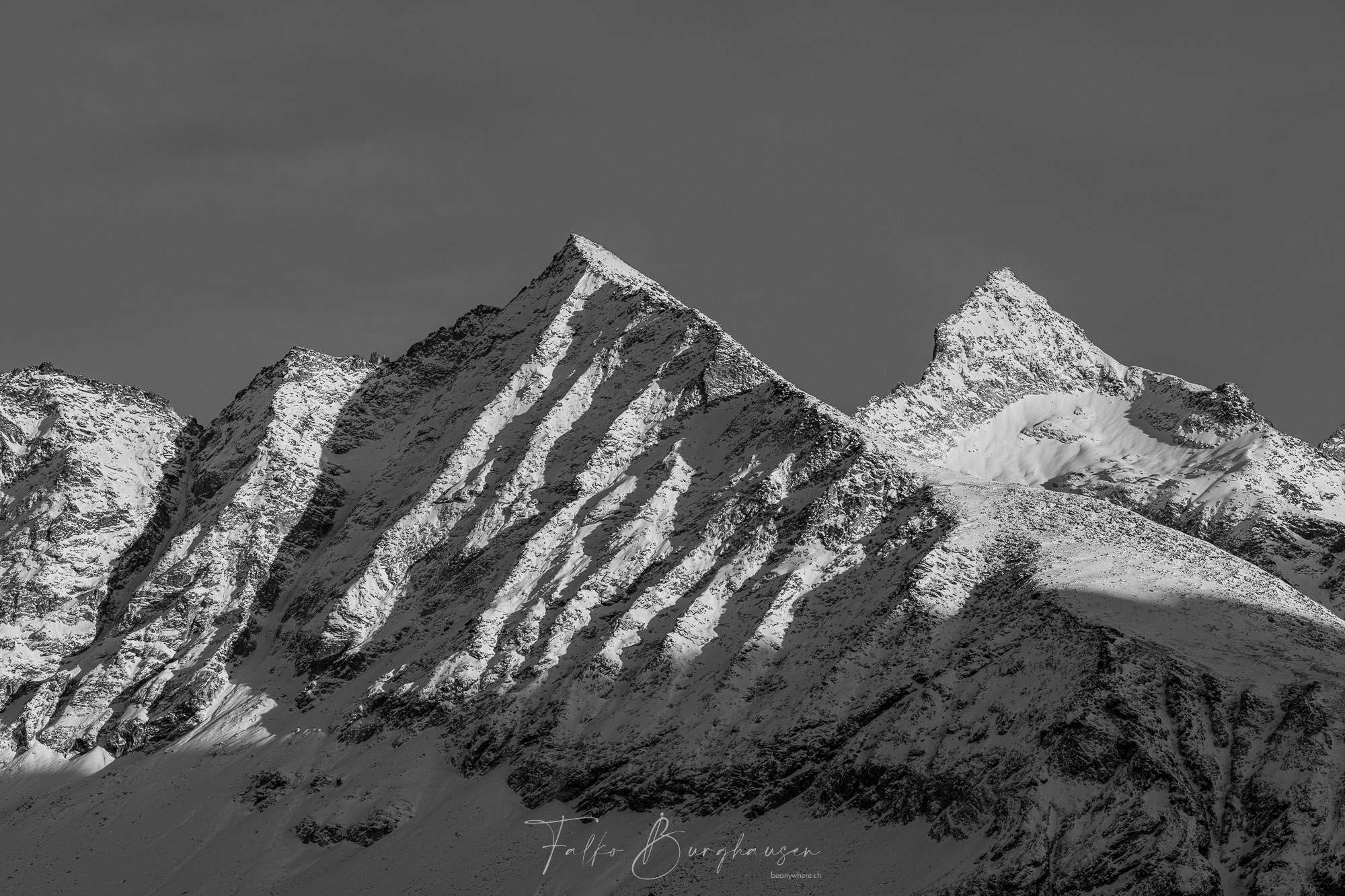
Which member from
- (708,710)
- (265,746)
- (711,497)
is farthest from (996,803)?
(265,746)


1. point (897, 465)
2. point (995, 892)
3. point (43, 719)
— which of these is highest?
point (897, 465)

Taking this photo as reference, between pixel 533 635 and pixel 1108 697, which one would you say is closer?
pixel 1108 697

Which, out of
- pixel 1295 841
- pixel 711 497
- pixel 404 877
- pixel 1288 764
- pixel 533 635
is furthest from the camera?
pixel 711 497

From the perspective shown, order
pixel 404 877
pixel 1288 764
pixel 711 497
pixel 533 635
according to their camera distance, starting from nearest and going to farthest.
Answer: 1. pixel 1288 764
2. pixel 404 877
3. pixel 533 635
4. pixel 711 497

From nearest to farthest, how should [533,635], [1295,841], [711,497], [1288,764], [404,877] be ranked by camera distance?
[1295,841] → [1288,764] → [404,877] → [533,635] → [711,497]

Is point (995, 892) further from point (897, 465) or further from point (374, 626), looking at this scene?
point (374, 626)

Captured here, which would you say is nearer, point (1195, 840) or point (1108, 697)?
point (1195, 840)

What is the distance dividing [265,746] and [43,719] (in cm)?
2997

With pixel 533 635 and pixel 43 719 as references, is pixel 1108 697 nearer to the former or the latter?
pixel 533 635

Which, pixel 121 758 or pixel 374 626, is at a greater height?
pixel 374 626

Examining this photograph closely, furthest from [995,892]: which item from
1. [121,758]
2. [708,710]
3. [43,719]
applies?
[43,719]

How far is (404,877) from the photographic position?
151m

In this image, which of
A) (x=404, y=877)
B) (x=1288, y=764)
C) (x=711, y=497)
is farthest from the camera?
(x=711, y=497)

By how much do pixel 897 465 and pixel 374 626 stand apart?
55.5m
